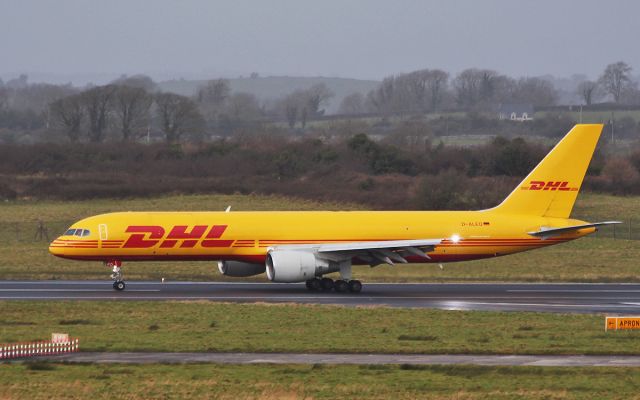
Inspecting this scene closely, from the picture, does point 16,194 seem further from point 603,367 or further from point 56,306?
point 603,367

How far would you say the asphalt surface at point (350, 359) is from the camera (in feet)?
92.9

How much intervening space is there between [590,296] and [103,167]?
57651 millimetres

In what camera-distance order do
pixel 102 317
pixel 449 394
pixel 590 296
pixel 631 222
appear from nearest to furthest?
pixel 449 394, pixel 102 317, pixel 590 296, pixel 631 222

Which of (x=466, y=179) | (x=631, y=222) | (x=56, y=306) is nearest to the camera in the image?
(x=56, y=306)

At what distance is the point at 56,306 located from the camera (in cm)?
4059

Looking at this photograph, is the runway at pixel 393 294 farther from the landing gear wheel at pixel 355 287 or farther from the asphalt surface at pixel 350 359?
the asphalt surface at pixel 350 359

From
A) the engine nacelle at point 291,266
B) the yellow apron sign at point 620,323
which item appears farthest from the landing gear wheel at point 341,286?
the yellow apron sign at point 620,323

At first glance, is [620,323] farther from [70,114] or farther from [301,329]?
[70,114]

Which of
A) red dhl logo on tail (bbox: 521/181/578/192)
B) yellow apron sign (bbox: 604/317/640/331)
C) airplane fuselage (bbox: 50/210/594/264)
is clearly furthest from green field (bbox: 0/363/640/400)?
red dhl logo on tail (bbox: 521/181/578/192)

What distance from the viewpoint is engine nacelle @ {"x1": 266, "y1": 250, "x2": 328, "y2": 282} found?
152ft

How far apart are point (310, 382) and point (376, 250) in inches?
880

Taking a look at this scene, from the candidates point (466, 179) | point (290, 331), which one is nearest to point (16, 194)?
point (466, 179)

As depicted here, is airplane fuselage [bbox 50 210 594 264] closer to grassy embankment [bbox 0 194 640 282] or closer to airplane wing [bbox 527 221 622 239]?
airplane wing [bbox 527 221 622 239]

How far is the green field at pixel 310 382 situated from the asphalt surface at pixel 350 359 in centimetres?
84
